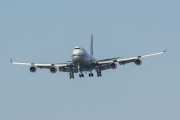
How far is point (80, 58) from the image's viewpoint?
123m

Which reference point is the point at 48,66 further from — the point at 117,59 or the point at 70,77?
the point at 117,59

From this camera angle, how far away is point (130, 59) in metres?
126

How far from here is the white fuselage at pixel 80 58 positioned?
123250 mm

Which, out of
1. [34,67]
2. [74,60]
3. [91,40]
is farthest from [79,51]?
[91,40]

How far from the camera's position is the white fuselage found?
123250 mm

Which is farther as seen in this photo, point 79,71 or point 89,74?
point 89,74

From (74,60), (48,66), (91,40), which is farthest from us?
(91,40)

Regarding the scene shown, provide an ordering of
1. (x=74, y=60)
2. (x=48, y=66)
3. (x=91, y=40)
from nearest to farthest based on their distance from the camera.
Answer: (x=74, y=60) < (x=48, y=66) < (x=91, y=40)

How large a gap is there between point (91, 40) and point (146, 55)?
66031 mm

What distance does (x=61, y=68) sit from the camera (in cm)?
13000

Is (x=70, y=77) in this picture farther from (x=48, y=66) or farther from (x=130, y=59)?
(x=130, y=59)

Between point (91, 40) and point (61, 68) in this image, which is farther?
point (91, 40)

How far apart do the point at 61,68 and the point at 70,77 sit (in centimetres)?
278

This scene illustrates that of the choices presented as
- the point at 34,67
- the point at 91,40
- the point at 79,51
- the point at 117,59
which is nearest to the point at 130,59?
the point at 117,59
